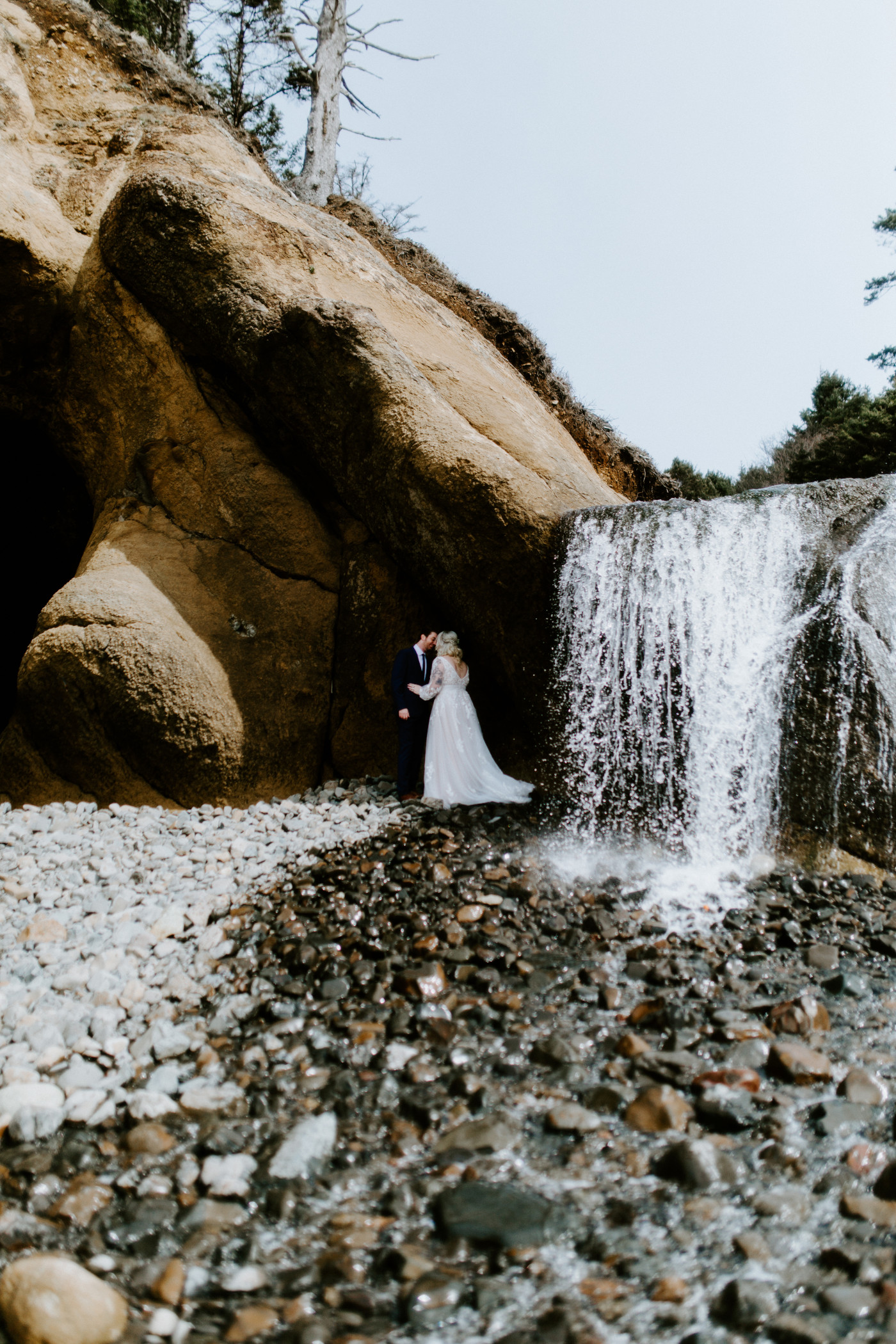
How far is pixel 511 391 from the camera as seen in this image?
11430 mm

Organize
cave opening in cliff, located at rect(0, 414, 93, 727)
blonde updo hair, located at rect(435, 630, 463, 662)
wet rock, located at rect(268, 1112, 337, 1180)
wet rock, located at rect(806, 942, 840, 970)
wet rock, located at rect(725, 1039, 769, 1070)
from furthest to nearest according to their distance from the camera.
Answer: cave opening in cliff, located at rect(0, 414, 93, 727) < blonde updo hair, located at rect(435, 630, 463, 662) < wet rock, located at rect(806, 942, 840, 970) < wet rock, located at rect(725, 1039, 769, 1070) < wet rock, located at rect(268, 1112, 337, 1180)

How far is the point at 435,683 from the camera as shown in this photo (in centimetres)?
791

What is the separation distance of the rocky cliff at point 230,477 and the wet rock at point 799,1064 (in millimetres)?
4552

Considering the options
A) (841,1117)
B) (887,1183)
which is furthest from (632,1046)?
(887,1183)

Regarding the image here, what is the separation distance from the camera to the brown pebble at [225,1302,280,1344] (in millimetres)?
2201

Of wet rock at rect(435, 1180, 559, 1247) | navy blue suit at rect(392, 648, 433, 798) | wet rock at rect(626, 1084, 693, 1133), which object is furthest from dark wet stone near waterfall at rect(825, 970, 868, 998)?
navy blue suit at rect(392, 648, 433, 798)

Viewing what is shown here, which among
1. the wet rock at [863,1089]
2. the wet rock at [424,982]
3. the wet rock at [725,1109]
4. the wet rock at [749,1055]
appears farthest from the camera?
the wet rock at [424,982]

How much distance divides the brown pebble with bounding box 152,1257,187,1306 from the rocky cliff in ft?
17.8

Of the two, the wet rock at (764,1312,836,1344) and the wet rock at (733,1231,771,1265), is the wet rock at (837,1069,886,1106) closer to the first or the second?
the wet rock at (733,1231,771,1265)

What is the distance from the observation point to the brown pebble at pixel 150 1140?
306 centimetres

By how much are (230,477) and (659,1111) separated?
25.9 feet

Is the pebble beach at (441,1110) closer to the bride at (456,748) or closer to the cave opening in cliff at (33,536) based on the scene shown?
the bride at (456,748)

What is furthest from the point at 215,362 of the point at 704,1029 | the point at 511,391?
the point at 704,1029

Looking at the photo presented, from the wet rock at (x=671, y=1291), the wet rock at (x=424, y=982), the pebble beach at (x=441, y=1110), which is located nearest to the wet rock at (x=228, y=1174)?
the pebble beach at (x=441, y=1110)
